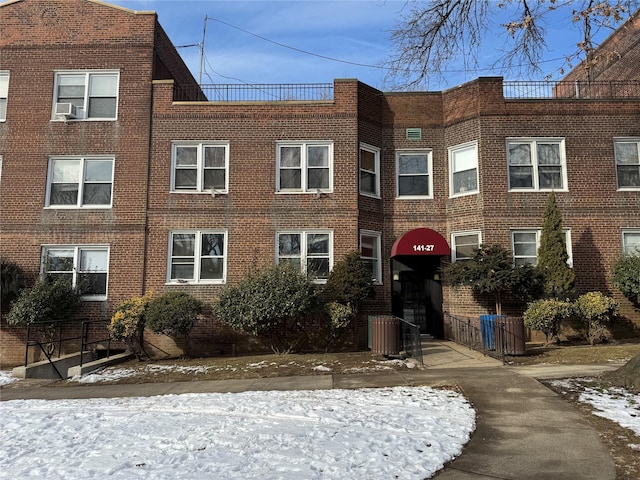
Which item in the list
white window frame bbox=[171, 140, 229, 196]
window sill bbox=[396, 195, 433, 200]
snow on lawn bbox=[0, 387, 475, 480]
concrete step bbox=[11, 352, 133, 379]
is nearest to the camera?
snow on lawn bbox=[0, 387, 475, 480]

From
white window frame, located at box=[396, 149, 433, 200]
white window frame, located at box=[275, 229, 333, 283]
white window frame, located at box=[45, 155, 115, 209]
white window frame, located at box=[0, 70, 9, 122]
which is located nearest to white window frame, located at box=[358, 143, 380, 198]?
white window frame, located at box=[396, 149, 433, 200]

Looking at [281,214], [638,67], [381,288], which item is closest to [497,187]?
[381,288]

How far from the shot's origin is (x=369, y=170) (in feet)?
49.8

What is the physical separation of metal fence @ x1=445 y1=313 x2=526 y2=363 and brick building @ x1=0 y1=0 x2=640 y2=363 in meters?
1.60

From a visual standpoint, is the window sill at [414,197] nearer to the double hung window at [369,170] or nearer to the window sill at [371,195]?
the window sill at [371,195]

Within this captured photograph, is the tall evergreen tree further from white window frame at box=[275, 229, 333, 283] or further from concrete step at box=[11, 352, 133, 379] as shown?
concrete step at box=[11, 352, 133, 379]

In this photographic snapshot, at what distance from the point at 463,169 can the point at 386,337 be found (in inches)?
267

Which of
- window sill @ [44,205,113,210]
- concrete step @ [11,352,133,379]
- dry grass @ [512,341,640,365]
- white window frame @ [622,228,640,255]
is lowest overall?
concrete step @ [11,352,133,379]

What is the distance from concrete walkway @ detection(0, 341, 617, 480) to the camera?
15.8 feet

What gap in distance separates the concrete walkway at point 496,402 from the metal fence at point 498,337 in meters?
0.39

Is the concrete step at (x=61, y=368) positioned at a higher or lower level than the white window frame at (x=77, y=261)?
lower

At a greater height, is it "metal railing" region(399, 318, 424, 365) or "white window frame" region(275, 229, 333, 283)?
"white window frame" region(275, 229, 333, 283)

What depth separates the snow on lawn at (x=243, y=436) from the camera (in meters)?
4.77

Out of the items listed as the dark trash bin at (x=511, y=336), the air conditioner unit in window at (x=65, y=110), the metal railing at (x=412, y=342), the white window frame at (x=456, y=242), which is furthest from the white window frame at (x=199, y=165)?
the dark trash bin at (x=511, y=336)
